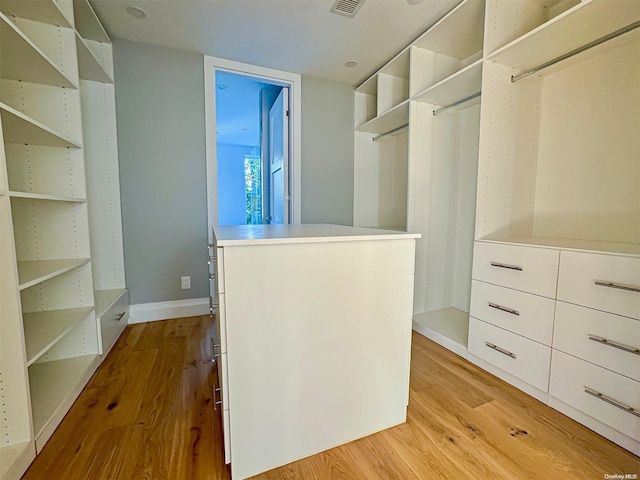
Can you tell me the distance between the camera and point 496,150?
1755mm

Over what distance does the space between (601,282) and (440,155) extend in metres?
1.47

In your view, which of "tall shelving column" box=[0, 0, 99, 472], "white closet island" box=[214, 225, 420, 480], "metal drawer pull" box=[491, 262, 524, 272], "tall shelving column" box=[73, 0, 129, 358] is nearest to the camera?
"white closet island" box=[214, 225, 420, 480]

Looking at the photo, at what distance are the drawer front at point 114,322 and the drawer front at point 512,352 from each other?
7.73ft

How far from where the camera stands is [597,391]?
4.11 ft

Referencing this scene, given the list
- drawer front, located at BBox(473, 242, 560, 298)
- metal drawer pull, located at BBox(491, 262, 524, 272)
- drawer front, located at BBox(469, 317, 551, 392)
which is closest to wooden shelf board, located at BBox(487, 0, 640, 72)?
drawer front, located at BBox(473, 242, 560, 298)

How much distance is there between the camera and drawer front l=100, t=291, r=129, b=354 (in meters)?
1.83

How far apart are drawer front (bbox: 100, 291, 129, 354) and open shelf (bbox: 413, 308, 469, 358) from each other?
2.25m

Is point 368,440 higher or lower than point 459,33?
lower

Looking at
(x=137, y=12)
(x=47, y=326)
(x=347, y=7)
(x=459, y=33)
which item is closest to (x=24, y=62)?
(x=137, y=12)

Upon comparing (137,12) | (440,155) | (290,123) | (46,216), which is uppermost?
(137,12)

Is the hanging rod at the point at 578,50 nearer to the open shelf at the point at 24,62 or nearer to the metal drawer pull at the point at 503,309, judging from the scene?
the metal drawer pull at the point at 503,309

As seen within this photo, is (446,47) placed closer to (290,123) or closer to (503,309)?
(290,123)

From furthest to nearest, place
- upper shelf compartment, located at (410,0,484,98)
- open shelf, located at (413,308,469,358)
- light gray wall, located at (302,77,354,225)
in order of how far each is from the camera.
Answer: light gray wall, located at (302,77,354,225) < open shelf, located at (413,308,469,358) < upper shelf compartment, located at (410,0,484,98)

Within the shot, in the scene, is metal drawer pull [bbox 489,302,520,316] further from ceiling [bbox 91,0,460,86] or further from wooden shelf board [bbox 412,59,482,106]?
ceiling [bbox 91,0,460,86]
